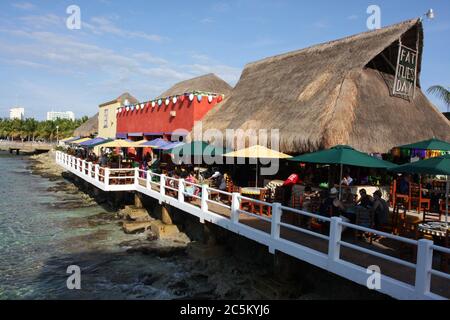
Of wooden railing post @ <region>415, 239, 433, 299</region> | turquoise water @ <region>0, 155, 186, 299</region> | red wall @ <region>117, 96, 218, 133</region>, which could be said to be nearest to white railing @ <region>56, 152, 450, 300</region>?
wooden railing post @ <region>415, 239, 433, 299</region>

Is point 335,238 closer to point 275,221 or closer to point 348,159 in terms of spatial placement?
point 275,221

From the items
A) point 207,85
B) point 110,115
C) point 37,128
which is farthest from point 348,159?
point 37,128

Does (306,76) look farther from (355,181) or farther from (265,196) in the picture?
(265,196)

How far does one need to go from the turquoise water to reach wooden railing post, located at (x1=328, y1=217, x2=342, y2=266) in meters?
4.56

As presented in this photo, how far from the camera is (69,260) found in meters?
11.7

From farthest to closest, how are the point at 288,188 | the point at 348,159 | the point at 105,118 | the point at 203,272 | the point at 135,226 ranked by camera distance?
the point at 105,118 < the point at 135,226 < the point at 288,188 < the point at 203,272 < the point at 348,159

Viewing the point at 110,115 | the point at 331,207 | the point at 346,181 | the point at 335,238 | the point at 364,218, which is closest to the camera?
the point at 335,238

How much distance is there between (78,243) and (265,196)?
7.09 meters

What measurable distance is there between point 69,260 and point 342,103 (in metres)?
10.3

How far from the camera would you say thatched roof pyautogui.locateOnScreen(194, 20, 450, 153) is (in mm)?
12320

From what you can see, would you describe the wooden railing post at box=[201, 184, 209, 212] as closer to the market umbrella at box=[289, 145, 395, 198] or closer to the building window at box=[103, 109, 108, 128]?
the market umbrella at box=[289, 145, 395, 198]

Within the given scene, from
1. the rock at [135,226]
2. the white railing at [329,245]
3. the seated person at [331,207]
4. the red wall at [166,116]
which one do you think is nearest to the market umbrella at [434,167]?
the white railing at [329,245]
